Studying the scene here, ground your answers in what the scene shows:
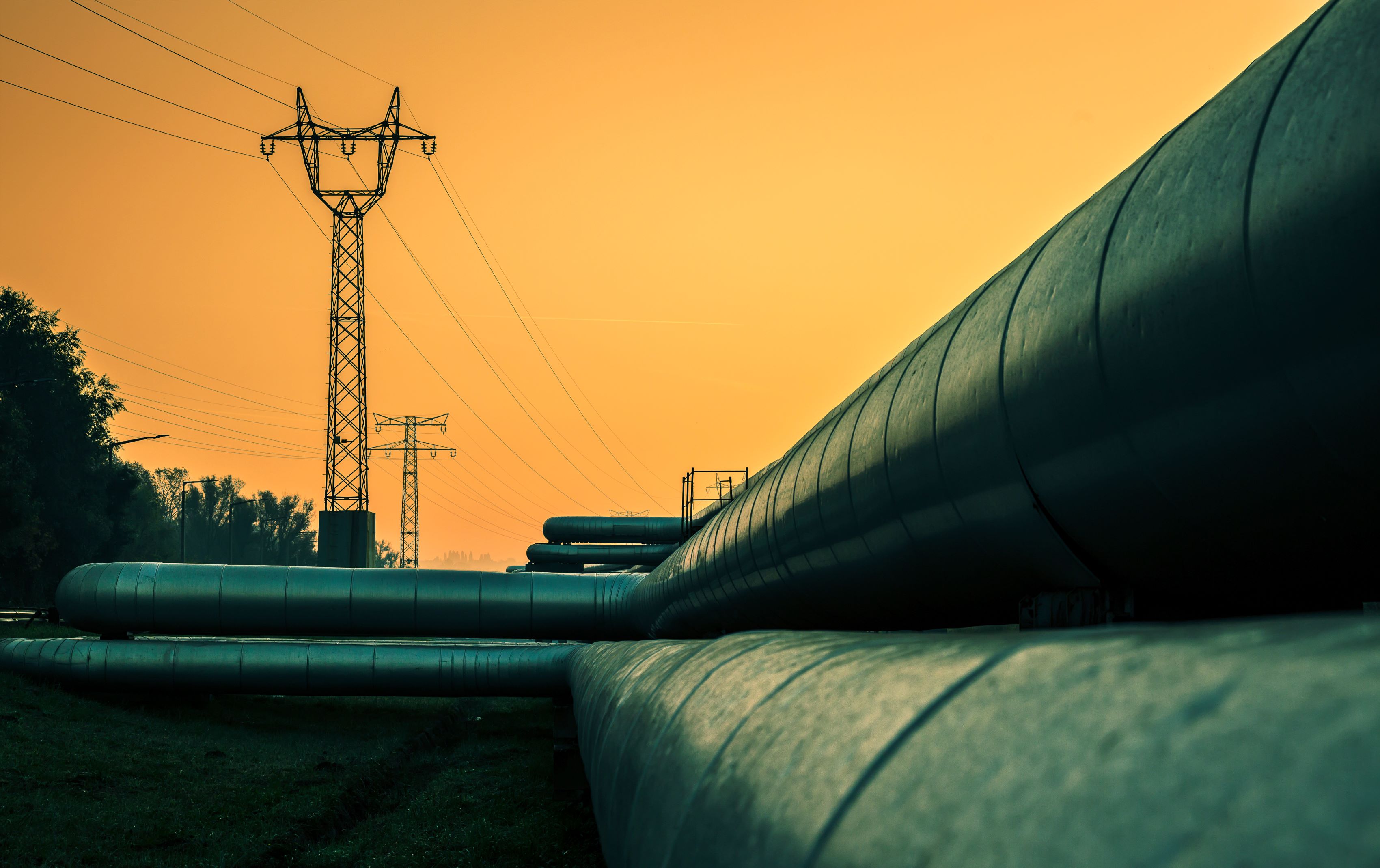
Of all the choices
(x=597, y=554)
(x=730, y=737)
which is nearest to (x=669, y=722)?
(x=730, y=737)

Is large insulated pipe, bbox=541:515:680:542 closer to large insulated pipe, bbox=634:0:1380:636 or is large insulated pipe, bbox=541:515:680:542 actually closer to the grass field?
the grass field

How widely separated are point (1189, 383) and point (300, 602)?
18302mm

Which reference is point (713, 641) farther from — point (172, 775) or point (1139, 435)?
point (172, 775)

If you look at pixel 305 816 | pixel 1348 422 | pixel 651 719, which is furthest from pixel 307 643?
pixel 1348 422

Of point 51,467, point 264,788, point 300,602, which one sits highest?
point 51,467

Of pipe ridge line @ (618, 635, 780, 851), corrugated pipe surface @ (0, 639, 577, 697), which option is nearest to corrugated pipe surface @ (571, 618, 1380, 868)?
pipe ridge line @ (618, 635, 780, 851)

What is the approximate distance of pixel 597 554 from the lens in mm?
46438

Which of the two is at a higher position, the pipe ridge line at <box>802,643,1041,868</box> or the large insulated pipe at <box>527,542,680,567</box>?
the large insulated pipe at <box>527,542,680,567</box>

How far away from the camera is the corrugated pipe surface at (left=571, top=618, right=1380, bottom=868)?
613 mm

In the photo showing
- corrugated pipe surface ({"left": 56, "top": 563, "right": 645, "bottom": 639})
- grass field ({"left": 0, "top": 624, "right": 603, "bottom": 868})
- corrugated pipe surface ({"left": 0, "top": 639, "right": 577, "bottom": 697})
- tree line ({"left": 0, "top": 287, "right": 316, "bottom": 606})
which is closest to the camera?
grass field ({"left": 0, "top": 624, "right": 603, "bottom": 868})

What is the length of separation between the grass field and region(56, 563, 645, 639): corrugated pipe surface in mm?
1744

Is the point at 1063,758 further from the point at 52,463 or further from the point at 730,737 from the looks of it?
the point at 52,463

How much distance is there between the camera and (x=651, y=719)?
2.64 metres

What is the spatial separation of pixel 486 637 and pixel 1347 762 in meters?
19.8
